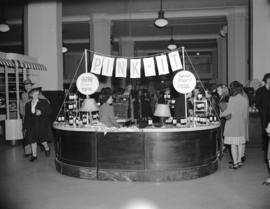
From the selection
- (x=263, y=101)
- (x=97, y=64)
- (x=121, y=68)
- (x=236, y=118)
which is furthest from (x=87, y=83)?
(x=263, y=101)

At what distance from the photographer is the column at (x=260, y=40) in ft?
33.2

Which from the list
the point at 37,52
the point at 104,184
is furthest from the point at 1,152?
the point at 104,184

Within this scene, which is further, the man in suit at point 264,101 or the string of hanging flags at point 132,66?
the man in suit at point 264,101

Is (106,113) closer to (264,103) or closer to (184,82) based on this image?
(184,82)

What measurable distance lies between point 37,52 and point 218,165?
6517 mm

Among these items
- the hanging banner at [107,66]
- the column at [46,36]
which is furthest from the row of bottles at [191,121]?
the column at [46,36]

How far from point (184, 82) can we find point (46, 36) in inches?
232

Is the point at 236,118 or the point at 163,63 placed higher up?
the point at 163,63

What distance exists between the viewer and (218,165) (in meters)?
7.12

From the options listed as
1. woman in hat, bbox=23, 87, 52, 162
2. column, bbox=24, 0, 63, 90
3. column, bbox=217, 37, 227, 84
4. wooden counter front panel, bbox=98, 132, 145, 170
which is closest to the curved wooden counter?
wooden counter front panel, bbox=98, 132, 145, 170

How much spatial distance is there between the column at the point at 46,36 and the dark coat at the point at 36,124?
3306 millimetres

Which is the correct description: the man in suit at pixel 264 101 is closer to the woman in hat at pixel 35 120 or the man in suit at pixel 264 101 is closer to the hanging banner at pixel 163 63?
the hanging banner at pixel 163 63

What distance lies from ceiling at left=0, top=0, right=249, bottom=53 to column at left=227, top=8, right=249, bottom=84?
69 centimetres

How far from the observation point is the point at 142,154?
6.02m
